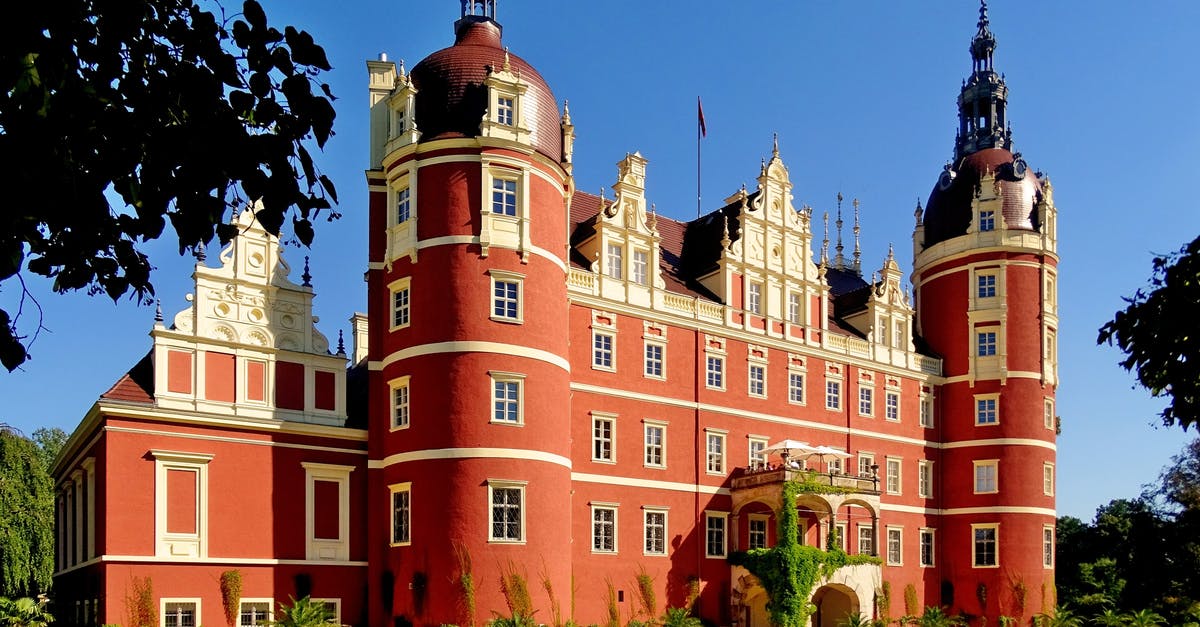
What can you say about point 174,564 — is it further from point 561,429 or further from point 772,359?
point 772,359

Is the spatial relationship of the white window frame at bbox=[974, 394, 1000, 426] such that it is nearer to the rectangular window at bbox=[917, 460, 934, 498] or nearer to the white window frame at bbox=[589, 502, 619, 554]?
the rectangular window at bbox=[917, 460, 934, 498]

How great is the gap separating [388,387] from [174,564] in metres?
8.21

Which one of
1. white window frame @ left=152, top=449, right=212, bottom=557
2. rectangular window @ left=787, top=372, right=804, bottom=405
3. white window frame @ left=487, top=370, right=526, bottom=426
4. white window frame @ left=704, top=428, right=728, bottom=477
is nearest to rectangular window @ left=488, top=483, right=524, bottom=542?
white window frame @ left=487, top=370, right=526, bottom=426

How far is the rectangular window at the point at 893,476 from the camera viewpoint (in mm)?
49128

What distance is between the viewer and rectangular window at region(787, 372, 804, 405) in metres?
45.5

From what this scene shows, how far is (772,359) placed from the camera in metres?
44.9

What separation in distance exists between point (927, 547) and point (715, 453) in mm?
13943

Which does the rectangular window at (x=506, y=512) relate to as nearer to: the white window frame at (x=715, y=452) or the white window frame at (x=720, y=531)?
the white window frame at (x=720, y=531)

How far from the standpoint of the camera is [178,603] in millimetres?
31672

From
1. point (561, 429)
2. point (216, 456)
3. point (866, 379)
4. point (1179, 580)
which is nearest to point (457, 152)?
point (561, 429)

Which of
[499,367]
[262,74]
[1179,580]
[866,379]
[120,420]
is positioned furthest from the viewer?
[1179,580]

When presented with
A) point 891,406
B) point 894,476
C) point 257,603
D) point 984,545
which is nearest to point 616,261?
point 891,406

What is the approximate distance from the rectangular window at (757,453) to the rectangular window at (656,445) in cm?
455

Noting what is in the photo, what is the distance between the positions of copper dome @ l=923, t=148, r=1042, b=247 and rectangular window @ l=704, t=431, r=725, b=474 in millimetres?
17899
